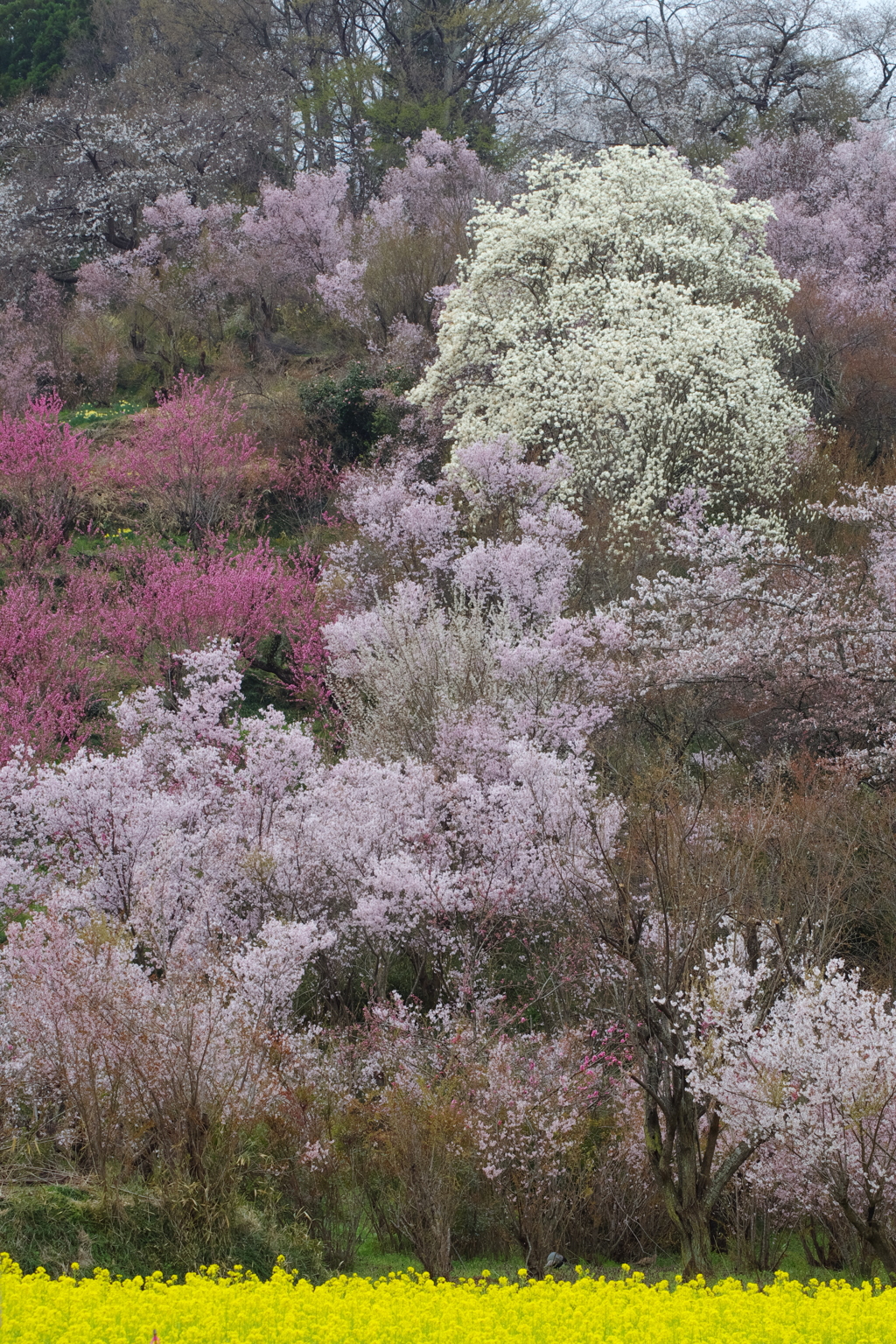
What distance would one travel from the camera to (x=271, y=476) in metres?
22.9

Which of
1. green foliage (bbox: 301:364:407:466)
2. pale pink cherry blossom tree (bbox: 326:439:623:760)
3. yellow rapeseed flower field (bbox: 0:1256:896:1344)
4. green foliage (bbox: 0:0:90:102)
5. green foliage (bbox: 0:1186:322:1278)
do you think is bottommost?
green foliage (bbox: 0:1186:322:1278)

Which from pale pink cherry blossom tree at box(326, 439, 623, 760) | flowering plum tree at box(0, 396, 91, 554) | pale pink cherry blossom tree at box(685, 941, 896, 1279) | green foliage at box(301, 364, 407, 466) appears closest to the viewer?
pale pink cherry blossom tree at box(685, 941, 896, 1279)

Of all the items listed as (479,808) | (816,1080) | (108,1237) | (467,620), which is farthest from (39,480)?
(816,1080)

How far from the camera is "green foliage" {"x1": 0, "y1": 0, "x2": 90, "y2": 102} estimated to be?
38.5 metres

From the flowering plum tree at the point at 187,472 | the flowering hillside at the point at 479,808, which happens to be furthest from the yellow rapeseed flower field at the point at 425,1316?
the flowering plum tree at the point at 187,472

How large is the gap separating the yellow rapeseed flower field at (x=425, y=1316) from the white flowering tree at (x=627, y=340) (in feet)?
42.5

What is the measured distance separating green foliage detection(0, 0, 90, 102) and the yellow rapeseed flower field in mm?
41907

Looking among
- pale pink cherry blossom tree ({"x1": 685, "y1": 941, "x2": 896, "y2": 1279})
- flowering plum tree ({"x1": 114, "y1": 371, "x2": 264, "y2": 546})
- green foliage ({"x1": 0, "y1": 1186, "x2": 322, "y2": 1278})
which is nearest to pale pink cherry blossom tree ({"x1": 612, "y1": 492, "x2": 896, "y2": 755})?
pale pink cherry blossom tree ({"x1": 685, "y1": 941, "x2": 896, "y2": 1279})

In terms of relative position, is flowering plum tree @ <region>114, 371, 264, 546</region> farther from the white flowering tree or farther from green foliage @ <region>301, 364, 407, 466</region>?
the white flowering tree

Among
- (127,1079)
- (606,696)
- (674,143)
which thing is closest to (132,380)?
(674,143)

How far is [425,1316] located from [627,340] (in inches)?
600

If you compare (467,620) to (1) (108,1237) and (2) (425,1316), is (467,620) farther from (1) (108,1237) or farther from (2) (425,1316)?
(2) (425,1316)

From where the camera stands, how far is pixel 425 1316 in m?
5.40

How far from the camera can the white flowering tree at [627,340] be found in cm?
1772
